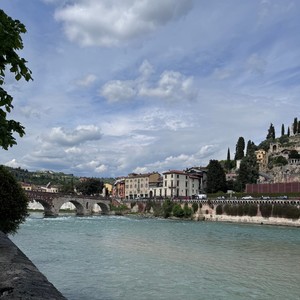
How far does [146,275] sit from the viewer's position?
19.1 meters

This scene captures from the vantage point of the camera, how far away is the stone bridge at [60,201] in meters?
88.8

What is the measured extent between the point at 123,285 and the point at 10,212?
9.02m

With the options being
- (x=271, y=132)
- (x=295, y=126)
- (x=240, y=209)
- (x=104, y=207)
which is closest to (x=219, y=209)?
(x=240, y=209)

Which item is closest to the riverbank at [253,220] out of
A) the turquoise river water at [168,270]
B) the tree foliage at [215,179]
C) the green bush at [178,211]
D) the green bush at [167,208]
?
the green bush at [178,211]

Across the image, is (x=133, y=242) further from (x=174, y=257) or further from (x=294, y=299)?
(x=294, y=299)

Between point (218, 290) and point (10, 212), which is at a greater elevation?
point (10, 212)

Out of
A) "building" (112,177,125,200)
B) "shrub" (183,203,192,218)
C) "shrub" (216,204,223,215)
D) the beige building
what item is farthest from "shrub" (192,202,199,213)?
the beige building

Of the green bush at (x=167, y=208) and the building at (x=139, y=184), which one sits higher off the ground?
the building at (x=139, y=184)

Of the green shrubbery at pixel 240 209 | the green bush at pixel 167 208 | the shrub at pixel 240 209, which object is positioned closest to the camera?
the green shrubbery at pixel 240 209

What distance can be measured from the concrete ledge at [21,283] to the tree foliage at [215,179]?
9179 cm

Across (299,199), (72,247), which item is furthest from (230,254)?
(299,199)

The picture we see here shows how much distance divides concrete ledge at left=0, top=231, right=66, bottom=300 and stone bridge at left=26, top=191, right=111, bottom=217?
7663 centimetres

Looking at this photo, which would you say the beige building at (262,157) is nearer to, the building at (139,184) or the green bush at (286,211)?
the building at (139,184)

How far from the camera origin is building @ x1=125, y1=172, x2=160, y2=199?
132000 mm
